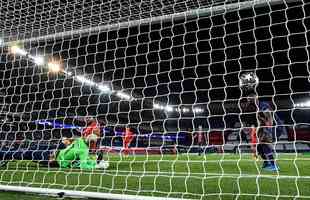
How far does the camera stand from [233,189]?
3.10 metres

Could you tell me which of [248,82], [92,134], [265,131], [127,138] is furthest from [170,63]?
[127,138]

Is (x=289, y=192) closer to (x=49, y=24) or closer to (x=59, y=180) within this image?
(x=59, y=180)

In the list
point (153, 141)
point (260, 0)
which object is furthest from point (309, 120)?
point (260, 0)

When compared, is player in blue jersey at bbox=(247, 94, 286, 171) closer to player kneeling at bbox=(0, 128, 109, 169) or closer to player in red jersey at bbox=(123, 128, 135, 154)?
player kneeling at bbox=(0, 128, 109, 169)

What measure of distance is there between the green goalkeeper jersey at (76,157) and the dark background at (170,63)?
55 centimetres

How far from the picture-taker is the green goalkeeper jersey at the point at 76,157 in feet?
19.3

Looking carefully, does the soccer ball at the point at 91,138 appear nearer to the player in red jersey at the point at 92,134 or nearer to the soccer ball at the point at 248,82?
the player in red jersey at the point at 92,134

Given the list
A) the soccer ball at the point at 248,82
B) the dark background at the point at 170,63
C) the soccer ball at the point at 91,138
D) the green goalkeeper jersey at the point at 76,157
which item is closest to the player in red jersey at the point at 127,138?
the dark background at the point at 170,63

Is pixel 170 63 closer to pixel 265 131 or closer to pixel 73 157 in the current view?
pixel 265 131

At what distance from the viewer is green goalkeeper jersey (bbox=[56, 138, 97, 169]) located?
5871 millimetres

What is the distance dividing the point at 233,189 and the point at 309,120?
24721mm

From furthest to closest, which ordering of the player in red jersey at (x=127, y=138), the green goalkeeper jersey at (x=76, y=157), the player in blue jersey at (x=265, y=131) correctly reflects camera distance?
the player in red jersey at (x=127, y=138)
the green goalkeeper jersey at (x=76, y=157)
the player in blue jersey at (x=265, y=131)

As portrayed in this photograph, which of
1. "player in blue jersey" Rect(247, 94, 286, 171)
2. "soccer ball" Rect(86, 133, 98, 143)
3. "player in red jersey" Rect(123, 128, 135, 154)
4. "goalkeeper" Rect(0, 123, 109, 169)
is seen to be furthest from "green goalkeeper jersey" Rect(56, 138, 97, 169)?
"player in red jersey" Rect(123, 128, 135, 154)

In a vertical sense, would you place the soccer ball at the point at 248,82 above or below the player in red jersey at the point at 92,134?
above
